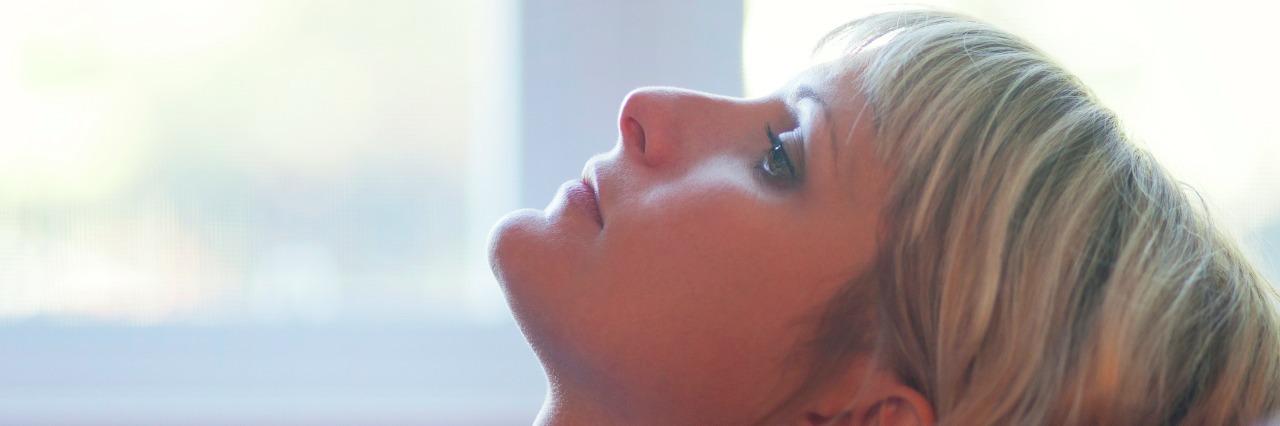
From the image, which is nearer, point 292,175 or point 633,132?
point 633,132

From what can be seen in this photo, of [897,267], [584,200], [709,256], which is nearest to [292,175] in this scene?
[584,200]

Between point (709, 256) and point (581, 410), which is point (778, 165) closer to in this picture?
point (709, 256)

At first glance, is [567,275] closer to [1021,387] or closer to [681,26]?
[1021,387]

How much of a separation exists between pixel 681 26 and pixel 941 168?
53 cm

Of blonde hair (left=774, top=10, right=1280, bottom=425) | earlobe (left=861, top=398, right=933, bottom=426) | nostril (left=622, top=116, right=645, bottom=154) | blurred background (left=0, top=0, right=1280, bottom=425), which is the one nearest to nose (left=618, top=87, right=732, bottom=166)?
nostril (left=622, top=116, right=645, bottom=154)

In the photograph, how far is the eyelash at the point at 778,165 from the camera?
0.74 m

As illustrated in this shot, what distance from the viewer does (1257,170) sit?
112 cm

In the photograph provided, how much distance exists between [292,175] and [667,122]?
58cm

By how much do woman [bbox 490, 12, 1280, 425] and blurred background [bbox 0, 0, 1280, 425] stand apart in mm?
416

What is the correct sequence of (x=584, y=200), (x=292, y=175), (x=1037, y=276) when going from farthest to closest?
(x=292, y=175)
(x=584, y=200)
(x=1037, y=276)

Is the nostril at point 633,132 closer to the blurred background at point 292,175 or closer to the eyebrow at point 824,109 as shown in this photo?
the eyebrow at point 824,109

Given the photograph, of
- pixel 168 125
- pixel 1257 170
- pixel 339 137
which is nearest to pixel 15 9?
pixel 168 125

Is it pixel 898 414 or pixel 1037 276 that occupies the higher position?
pixel 1037 276

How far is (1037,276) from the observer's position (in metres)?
0.66
